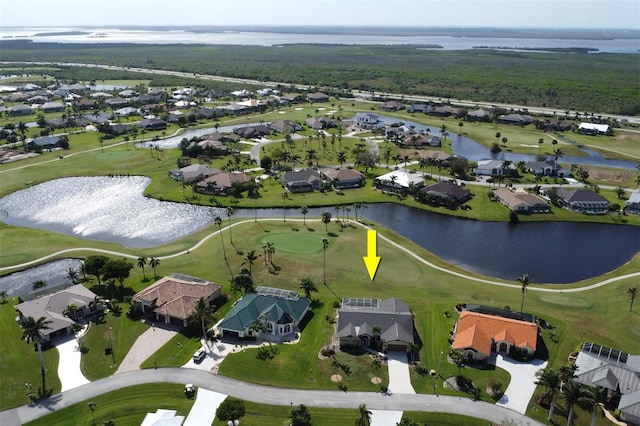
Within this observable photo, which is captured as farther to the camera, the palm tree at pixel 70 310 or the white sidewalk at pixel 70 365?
the palm tree at pixel 70 310

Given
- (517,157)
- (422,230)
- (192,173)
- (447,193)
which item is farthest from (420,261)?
(517,157)

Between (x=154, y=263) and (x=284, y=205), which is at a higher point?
(x=154, y=263)

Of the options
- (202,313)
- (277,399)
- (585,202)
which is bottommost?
(277,399)

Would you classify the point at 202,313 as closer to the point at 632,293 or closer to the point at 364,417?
the point at 364,417

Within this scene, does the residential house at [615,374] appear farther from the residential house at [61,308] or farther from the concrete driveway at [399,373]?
the residential house at [61,308]

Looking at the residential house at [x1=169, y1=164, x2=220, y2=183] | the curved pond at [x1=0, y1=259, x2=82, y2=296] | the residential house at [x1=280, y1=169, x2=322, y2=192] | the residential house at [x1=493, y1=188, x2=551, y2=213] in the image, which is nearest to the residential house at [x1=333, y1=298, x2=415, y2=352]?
the curved pond at [x1=0, y1=259, x2=82, y2=296]

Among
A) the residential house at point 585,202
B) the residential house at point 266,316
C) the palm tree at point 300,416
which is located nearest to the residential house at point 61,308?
the residential house at point 266,316

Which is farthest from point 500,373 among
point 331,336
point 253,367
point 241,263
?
point 241,263
